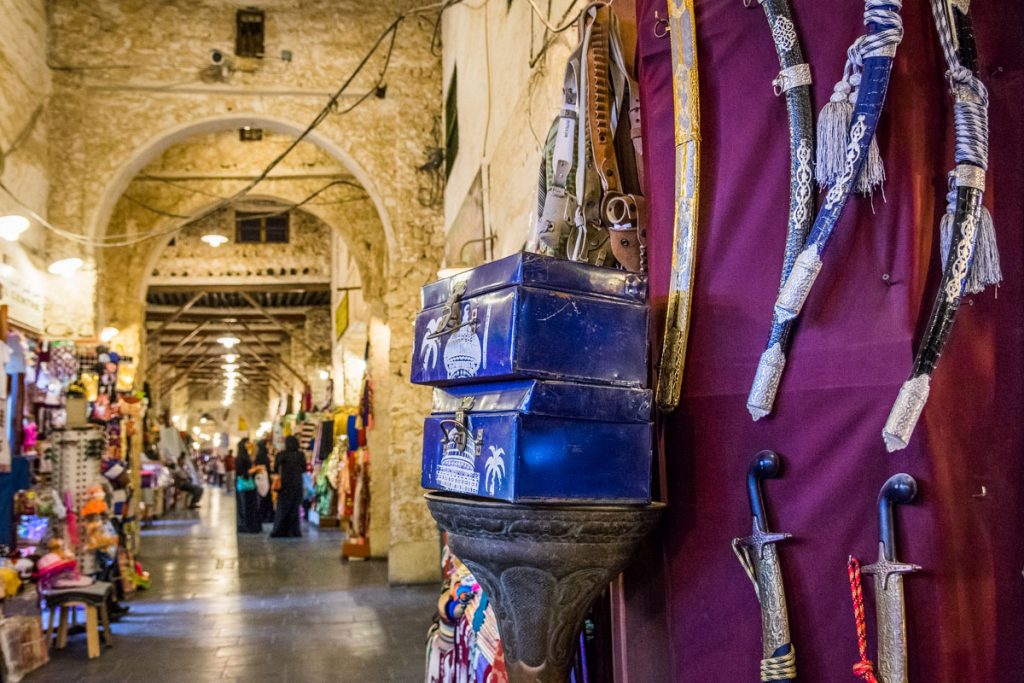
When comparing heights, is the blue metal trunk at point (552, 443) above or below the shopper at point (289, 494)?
above

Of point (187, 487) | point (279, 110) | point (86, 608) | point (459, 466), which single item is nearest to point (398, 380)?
point (279, 110)

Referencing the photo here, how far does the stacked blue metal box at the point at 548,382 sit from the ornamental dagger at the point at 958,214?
501 mm

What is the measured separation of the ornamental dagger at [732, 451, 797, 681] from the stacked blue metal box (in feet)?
0.72

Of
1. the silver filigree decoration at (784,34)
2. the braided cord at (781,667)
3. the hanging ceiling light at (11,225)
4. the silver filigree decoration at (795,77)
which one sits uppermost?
the hanging ceiling light at (11,225)

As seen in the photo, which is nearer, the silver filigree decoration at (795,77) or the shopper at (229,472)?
the silver filigree decoration at (795,77)

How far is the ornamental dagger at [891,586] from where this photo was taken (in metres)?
1.35

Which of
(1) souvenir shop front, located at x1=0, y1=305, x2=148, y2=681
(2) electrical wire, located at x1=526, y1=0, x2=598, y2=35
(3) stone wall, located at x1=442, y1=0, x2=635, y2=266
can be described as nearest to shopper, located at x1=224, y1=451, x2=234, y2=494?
(1) souvenir shop front, located at x1=0, y1=305, x2=148, y2=681

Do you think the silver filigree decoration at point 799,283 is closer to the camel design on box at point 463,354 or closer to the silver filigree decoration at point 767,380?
the silver filigree decoration at point 767,380

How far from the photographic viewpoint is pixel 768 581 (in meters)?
1.55

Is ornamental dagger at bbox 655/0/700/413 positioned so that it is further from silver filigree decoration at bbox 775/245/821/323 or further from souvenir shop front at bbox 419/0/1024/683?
silver filigree decoration at bbox 775/245/821/323

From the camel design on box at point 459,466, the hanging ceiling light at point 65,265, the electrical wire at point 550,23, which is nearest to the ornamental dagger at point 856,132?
the camel design on box at point 459,466

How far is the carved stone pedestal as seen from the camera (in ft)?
5.33

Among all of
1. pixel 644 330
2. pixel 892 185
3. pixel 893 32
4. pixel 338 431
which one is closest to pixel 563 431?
pixel 644 330

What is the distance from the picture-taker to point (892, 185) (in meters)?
1.48
